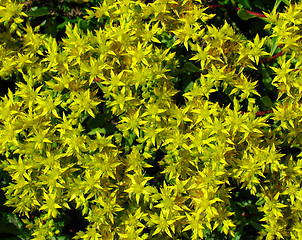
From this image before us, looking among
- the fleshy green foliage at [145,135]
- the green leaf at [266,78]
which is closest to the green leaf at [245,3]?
the fleshy green foliage at [145,135]

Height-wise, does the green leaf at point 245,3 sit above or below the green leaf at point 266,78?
above

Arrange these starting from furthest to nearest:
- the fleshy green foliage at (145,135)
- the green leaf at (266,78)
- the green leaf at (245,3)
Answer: the green leaf at (245,3) < the green leaf at (266,78) < the fleshy green foliage at (145,135)

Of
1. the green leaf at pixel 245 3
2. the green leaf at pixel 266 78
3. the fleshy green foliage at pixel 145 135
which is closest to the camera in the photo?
the fleshy green foliage at pixel 145 135

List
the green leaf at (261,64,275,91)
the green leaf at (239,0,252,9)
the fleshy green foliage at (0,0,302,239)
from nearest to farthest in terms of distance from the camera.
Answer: the fleshy green foliage at (0,0,302,239) < the green leaf at (261,64,275,91) < the green leaf at (239,0,252,9)

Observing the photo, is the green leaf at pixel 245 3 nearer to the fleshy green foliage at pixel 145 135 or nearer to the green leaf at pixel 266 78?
the fleshy green foliage at pixel 145 135

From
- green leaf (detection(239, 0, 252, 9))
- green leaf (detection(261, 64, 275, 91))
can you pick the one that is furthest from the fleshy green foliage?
green leaf (detection(239, 0, 252, 9))

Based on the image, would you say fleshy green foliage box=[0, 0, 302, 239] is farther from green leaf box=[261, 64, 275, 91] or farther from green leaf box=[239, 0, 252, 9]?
green leaf box=[239, 0, 252, 9]

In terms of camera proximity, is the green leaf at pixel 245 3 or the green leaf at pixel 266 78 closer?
the green leaf at pixel 266 78

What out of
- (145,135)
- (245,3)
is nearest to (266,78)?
(245,3)

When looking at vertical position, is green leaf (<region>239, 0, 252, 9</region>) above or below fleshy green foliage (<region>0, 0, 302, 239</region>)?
above

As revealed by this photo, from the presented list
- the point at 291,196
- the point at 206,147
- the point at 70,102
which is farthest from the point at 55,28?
the point at 291,196

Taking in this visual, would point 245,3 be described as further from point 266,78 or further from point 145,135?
point 145,135
